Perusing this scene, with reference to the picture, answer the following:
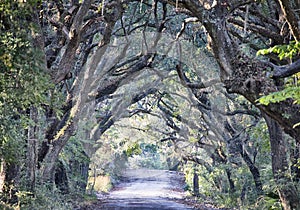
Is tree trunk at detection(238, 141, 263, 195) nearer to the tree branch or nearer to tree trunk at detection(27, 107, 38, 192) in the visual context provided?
tree trunk at detection(27, 107, 38, 192)

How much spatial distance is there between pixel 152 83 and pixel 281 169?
33.8 ft

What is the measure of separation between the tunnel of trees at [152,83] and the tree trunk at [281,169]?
0.09 feet

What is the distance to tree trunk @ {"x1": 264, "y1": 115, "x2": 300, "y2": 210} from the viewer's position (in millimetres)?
12164

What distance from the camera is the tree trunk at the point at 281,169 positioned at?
1216 centimetres

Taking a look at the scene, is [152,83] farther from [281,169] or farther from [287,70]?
[287,70]

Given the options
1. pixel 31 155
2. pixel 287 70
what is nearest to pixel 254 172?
pixel 31 155

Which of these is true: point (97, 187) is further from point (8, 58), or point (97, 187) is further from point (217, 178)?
point (8, 58)

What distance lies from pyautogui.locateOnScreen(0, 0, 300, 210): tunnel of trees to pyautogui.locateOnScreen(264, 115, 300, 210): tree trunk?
0.03 m

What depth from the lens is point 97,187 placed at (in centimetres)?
3278

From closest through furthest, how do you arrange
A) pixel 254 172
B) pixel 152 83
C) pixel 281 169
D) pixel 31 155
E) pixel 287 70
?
pixel 287 70 < pixel 31 155 < pixel 281 169 < pixel 254 172 < pixel 152 83

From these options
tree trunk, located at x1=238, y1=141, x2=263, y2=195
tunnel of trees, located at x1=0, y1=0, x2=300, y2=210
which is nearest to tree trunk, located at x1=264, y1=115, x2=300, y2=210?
tunnel of trees, located at x1=0, y1=0, x2=300, y2=210

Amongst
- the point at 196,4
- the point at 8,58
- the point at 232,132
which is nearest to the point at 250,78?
the point at 196,4

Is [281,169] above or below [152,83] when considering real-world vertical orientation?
below

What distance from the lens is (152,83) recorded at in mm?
22062
